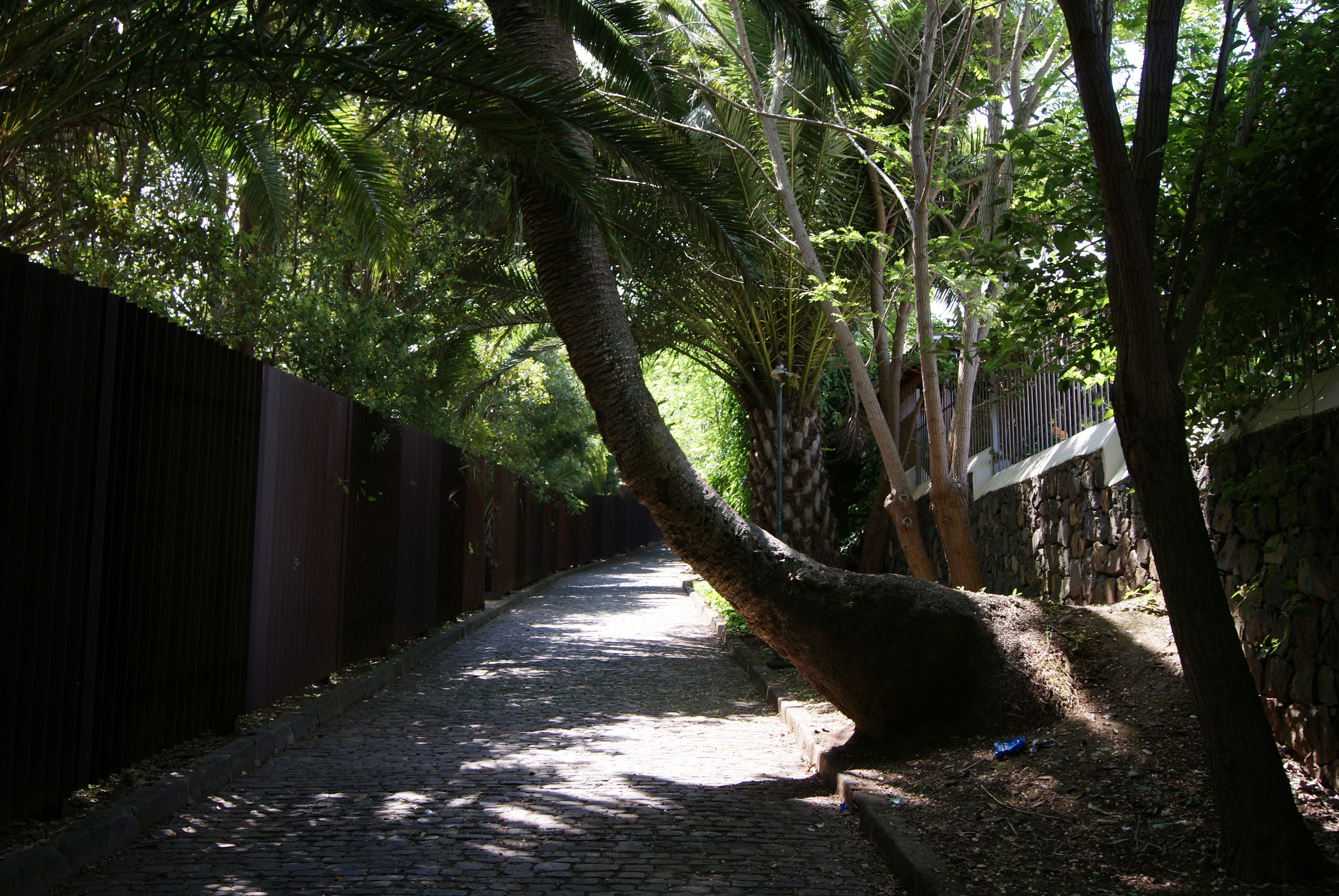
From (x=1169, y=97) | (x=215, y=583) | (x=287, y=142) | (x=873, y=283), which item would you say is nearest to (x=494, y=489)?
(x=873, y=283)

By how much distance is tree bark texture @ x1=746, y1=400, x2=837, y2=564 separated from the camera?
1232cm

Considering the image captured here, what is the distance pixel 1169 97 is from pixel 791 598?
10.6 feet

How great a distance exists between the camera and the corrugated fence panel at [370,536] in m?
9.01

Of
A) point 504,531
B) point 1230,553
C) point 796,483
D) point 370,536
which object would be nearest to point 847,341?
point 796,483

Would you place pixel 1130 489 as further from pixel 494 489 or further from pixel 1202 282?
pixel 494 489

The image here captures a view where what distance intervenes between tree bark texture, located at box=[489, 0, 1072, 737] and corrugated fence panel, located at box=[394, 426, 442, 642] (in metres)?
4.93

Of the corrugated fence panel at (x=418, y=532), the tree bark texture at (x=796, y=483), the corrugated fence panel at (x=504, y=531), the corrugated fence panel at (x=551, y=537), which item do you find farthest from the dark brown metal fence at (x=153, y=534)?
the corrugated fence panel at (x=551, y=537)

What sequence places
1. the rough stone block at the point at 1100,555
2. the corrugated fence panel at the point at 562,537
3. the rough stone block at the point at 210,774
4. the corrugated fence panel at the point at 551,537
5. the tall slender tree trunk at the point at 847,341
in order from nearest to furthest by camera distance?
1. the rough stone block at the point at 210,774
2. the rough stone block at the point at 1100,555
3. the tall slender tree trunk at the point at 847,341
4. the corrugated fence panel at the point at 551,537
5. the corrugated fence panel at the point at 562,537

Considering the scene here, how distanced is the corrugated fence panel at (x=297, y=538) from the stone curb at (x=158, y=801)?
12.3 inches

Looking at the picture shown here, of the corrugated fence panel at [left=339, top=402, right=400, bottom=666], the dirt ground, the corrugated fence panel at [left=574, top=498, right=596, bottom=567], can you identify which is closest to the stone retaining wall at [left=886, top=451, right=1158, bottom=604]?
the dirt ground

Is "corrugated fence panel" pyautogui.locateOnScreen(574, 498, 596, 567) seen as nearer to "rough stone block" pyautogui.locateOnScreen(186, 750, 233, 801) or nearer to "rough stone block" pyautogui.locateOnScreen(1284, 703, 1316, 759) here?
"rough stone block" pyautogui.locateOnScreen(186, 750, 233, 801)

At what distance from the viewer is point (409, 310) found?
1223cm

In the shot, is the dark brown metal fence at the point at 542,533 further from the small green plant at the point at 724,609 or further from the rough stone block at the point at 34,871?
the rough stone block at the point at 34,871

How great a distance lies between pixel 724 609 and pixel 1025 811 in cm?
1016
